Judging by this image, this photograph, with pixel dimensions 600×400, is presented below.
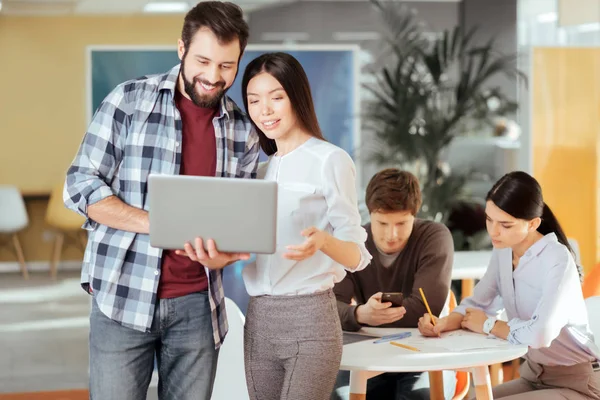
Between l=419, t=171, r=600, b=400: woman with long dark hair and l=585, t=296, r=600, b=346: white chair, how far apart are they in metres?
0.26

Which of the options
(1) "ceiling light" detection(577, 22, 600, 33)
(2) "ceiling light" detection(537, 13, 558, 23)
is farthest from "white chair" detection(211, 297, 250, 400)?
(1) "ceiling light" detection(577, 22, 600, 33)

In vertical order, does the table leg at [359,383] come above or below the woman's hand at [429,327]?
below

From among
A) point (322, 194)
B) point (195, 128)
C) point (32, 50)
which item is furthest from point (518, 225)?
point (32, 50)

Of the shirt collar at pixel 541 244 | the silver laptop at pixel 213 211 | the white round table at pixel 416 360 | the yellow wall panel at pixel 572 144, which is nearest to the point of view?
the silver laptop at pixel 213 211

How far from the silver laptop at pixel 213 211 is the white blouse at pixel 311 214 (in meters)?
0.21

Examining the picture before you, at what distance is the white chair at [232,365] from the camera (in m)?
3.22

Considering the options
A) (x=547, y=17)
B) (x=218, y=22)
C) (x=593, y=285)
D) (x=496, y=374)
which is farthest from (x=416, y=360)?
(x=547, y=17)

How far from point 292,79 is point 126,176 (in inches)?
19.3

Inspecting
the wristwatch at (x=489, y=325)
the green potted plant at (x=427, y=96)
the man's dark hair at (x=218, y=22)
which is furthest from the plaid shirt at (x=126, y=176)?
the green potted plant at (x=427, y=96)

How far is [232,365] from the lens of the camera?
329 cm

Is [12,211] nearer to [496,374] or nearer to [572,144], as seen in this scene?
[496,374]

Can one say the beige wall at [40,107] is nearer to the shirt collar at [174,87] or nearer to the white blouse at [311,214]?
the shirt collar at [174,87]

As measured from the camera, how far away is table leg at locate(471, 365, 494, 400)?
2.74 meters

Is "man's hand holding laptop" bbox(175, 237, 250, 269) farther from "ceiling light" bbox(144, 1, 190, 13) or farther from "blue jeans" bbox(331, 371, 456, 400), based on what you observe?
"ceiling light" bbox(144, 1, 190, 13)
